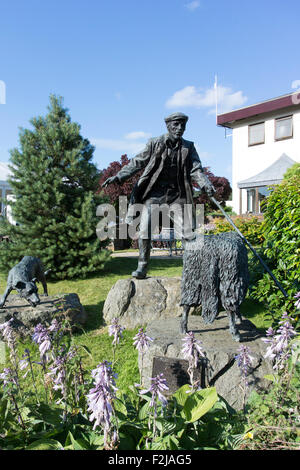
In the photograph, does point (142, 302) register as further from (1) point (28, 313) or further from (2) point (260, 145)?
(2) point (260, 145)

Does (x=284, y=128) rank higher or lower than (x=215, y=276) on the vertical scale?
higher

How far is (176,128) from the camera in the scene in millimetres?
4727

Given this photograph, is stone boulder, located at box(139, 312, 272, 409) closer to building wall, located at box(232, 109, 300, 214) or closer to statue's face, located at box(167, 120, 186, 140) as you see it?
statue's face, located at box(167, 120, 186, 140)

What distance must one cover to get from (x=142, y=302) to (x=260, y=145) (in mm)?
16152

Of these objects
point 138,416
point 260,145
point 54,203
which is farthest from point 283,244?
point 260,145

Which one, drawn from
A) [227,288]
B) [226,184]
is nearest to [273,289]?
[227,288]

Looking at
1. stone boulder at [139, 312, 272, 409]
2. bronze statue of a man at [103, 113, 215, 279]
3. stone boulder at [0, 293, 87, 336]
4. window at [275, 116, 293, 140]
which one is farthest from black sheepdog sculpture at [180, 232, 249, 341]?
window at [275, 116, 293, 140]

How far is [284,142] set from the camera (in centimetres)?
1784

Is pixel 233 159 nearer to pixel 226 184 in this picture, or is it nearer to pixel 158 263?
pixel 226 184

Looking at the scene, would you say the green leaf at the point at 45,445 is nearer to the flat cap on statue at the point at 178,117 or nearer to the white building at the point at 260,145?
the flat cap on statue at the point at 178,117

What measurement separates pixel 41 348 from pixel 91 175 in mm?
8168

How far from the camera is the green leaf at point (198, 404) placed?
190 centimetres

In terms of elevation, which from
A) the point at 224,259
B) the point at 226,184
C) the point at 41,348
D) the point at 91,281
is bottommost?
the point at 91,281
